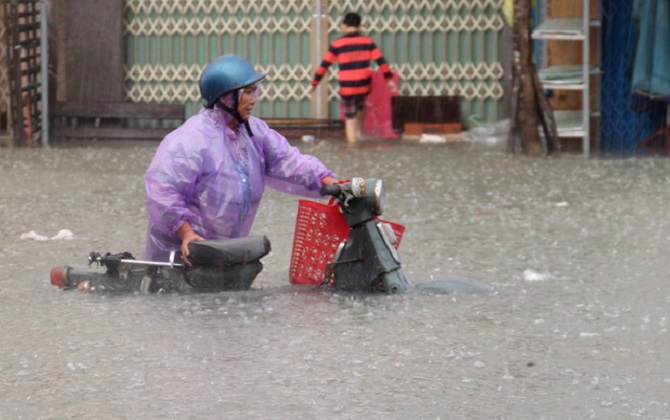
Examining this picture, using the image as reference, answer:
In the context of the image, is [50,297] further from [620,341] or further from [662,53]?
[662,53]

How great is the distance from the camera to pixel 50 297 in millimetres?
7910

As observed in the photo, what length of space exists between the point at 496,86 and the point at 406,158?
3.50m

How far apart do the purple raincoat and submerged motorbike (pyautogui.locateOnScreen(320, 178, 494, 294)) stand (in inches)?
15.2

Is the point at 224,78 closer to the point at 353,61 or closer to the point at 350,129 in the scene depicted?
the point at 350,129

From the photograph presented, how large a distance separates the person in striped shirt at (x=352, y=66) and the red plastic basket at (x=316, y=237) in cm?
1003

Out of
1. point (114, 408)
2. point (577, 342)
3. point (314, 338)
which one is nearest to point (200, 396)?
point (114, 408)

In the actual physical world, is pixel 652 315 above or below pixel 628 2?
below

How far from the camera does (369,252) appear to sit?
7891 millimetres

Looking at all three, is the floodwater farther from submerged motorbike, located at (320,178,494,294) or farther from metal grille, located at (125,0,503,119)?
metal grille, located at (125,0,503,119)

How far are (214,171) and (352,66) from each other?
34.8 feet

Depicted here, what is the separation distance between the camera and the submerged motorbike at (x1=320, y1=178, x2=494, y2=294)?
7855 mm

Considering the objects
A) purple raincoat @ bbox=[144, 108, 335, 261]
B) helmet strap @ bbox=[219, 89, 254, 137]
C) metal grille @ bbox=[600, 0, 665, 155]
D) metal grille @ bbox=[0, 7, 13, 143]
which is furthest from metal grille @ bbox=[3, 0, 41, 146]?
helmet strap @ bbox=[219, 89, 254, 137]

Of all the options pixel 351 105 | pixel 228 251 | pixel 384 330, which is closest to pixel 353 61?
pixel 351 105

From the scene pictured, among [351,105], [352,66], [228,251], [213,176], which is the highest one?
[352,66]
